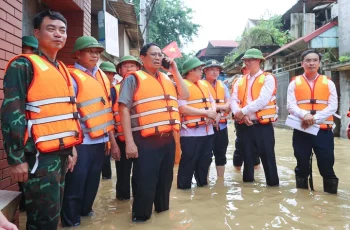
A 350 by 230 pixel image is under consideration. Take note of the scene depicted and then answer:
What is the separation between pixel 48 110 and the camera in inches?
98.4

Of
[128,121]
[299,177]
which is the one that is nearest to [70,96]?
[128,121]

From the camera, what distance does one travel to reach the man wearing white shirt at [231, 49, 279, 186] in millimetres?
4840

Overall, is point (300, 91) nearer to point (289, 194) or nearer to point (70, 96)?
point (289, 194)

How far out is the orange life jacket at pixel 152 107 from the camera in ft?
11.1

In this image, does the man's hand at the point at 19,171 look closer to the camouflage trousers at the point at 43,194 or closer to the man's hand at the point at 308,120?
the camouflage trousers at the point at 43,194

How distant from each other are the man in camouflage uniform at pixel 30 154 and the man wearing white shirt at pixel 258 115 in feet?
9.80

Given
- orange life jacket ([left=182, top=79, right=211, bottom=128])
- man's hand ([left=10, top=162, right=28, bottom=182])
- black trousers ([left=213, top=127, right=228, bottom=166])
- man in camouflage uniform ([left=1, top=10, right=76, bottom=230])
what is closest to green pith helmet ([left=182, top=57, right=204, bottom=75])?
orange life jacket ([left=182, top=79, right=211, bottom=128])

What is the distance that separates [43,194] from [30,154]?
303mm

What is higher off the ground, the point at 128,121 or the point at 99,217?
the point at 128,121

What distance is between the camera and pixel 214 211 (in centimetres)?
388

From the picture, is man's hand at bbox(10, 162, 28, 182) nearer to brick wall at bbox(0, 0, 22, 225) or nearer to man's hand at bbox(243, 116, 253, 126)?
brick wall at bbox(0, 0, 22, 225)

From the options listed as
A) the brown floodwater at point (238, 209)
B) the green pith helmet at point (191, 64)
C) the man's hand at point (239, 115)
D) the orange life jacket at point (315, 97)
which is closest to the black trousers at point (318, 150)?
the orange life jacket at point (315, 97)

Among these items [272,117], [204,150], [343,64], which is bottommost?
[204,150]

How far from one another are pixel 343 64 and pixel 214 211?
365 inches
